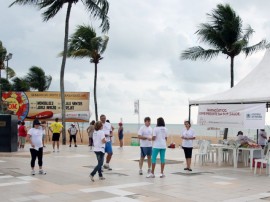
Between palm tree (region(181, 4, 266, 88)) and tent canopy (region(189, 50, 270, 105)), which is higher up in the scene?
palm tree (region(181, 4, 266, 88))

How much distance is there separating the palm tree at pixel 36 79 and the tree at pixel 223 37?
88.5ft

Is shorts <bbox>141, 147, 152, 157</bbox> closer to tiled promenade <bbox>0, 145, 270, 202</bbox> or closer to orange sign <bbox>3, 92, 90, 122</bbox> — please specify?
tiled promenade <bbox>0, 145, 270, 202</bbox>

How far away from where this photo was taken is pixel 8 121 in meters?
17.6

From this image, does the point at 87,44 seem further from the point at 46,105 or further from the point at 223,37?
the point at 223,37

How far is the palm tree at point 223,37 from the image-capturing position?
2347 cm

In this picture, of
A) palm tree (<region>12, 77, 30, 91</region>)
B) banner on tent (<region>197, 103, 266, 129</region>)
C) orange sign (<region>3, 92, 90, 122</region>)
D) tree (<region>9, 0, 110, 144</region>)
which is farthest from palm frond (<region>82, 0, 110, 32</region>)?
palm tree (<region>12, 77, 30, 91</region>)

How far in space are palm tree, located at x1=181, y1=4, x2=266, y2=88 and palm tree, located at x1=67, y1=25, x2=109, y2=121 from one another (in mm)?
8170

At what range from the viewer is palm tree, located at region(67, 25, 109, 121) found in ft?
97.2

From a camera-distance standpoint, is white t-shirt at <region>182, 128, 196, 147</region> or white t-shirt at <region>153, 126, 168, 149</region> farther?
white t-shirt at <region>182, 128, 196, 147</region>

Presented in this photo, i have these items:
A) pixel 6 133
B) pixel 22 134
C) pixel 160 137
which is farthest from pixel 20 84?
pixel 160 137

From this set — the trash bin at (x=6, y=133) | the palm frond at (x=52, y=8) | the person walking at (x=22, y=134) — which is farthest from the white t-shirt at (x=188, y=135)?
the palm frond at (x=52, y=8)

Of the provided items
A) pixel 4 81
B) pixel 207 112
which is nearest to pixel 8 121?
pixel 207 112

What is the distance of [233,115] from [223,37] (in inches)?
446

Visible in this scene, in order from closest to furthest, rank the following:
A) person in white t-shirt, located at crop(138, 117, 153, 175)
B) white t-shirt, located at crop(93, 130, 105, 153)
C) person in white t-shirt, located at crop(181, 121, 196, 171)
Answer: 1. white t-shirt, located at crop(93, 130, 105, 153)
2. person in white t-shirt, located at crop(138, 117, 153, 175)
3. person in white t-shirt, located at crop(181, 121, 196, 171)
